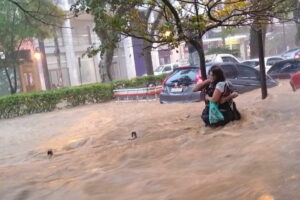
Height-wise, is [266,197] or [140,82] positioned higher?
[140,82]

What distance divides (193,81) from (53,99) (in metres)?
7.29

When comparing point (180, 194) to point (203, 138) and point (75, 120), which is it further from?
point (75, 120)

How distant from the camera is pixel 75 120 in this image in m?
14.2

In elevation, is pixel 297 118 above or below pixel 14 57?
below

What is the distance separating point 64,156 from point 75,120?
573cm

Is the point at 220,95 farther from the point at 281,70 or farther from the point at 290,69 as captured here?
the point at 281,70

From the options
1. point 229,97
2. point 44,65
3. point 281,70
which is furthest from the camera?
point 44,65

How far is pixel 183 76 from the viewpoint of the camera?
1362 cm

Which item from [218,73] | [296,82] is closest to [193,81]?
[296,82]

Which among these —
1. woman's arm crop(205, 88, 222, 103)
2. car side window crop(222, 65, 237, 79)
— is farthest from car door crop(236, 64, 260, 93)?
woman's arm crop(205, 88, 222, 103)

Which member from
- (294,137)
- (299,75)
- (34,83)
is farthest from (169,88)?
(34,83)

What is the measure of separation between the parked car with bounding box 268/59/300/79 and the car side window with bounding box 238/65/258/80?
7.07 ft

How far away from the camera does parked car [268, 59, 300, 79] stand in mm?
15758

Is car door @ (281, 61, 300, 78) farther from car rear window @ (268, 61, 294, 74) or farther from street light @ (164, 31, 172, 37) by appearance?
street light @ (164, 31, 172, 37)
